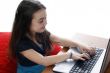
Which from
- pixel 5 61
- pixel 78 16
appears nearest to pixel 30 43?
pixel 5 61

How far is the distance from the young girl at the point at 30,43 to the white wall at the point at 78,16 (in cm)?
62

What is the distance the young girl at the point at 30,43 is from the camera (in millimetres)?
1354

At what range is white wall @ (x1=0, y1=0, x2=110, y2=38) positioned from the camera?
203 cm

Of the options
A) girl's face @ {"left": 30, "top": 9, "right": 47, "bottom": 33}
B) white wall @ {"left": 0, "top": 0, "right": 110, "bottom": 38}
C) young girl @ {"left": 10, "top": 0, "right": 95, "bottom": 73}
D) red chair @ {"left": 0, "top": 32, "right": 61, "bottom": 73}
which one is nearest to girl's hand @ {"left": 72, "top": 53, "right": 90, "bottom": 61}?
young girl @ {"left": 10, "top": 0, "right": 95, "bottom": 73}

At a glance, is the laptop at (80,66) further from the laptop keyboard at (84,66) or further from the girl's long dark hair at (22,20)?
the girl's long dark hair at (22,20)

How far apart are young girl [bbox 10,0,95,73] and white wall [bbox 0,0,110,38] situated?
624 mm

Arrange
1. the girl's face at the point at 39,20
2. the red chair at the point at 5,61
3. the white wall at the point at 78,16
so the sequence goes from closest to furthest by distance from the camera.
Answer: the girl's face at the point at 39,20 < the red chair at the point at 5,61 < the white wall at the point at 78,16

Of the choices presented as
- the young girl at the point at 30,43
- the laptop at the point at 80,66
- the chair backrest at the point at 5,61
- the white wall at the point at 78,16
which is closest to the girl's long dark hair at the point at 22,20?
the young girl at the point at 30,43

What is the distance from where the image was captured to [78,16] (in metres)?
2.09

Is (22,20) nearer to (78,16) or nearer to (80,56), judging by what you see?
(80,56)

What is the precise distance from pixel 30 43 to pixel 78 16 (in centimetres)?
80

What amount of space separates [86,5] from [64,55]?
2.69ft

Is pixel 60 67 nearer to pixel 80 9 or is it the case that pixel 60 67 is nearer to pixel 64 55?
pixel 64 55

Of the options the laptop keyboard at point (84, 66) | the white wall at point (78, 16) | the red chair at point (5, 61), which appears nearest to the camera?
the laptop keyboard at point (84, 66)
